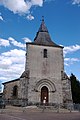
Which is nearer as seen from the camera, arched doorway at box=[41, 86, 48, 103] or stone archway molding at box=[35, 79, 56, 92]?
stone archway molding at box=[35, 79, 56, 92]

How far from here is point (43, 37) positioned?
124 feet

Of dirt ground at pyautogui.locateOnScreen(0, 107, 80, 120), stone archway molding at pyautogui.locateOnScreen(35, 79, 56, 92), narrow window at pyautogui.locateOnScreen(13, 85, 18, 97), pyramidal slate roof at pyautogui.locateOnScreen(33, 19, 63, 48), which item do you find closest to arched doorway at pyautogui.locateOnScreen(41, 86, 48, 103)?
stone archway molding at pyautogui.locateOnScreen(35, 79, 56, 92)

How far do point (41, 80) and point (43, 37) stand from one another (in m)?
8.74

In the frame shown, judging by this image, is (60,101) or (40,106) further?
(60,101)

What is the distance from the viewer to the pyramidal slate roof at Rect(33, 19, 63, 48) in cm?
3597

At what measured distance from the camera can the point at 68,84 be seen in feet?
110

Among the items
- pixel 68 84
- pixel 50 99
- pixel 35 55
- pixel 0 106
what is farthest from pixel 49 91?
pixel 0 106

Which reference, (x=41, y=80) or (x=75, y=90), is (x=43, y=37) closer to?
(x=41, y=80)

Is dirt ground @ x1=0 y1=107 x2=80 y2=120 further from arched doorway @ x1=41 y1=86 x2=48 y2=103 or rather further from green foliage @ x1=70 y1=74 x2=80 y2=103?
green foliage @ x1=70 y1=74 x2=80 y2=103

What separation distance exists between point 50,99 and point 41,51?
8.08 metres

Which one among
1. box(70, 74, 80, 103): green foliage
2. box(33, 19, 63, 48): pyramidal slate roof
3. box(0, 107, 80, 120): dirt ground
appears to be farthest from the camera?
box(70, 74, 80, 103): green foliage

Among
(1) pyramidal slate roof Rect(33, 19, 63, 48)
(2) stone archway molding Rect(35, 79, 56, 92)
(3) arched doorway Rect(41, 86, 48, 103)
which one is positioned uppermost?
(1) pyramidal slate roof Rect(33, 19, 63, 48)

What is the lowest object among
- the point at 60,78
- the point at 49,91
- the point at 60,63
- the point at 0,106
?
the point at 0,106

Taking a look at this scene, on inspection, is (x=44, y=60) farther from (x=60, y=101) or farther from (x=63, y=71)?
(x=60, y=101)
